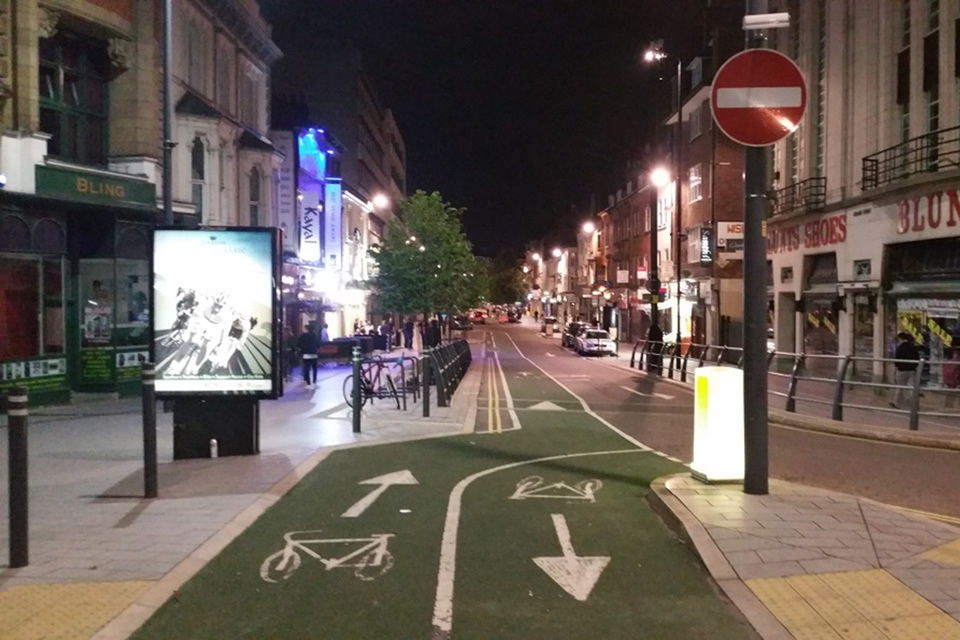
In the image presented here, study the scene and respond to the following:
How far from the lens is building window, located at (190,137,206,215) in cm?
2348

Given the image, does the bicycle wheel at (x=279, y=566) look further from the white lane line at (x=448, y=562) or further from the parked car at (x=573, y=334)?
the parked car at (x=573, y=334)

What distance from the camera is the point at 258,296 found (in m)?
11.5

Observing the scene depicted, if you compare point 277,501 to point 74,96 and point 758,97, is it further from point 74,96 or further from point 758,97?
point 74,96

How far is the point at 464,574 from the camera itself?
6.71 m

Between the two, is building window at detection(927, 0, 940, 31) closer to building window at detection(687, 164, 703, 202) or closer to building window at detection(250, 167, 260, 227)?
building window at detection(250, 167, 260, 227)

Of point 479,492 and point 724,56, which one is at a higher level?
point 724,56

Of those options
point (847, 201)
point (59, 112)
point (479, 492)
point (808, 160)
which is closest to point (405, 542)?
point (479, 492)

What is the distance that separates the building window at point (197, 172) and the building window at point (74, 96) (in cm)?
345

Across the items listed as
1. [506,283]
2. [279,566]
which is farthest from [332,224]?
[506,283]

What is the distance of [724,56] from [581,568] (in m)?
38.5

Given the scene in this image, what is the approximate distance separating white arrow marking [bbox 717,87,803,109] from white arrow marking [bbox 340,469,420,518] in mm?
5262

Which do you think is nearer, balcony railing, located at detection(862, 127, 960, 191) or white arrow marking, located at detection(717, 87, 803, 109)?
white arrow marking, located at detection(717, 87, 803, 109)

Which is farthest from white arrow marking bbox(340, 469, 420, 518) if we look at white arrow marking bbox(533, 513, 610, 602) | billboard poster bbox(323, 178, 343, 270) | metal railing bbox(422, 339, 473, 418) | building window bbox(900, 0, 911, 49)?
billboard poster bbox(323, 178, 343, 270)

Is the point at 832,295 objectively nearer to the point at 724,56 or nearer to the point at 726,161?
the point at 726,161
